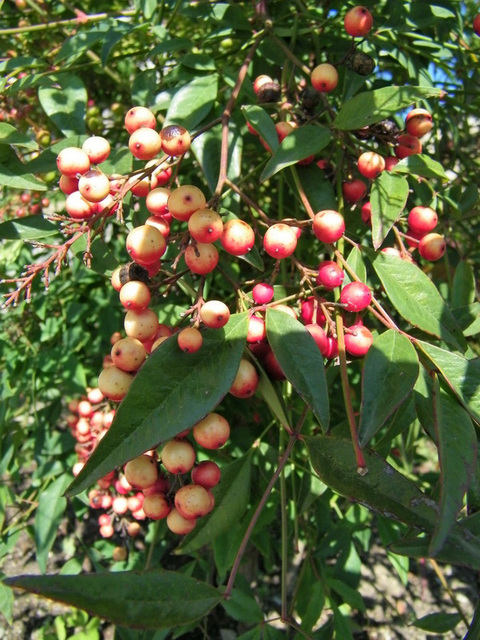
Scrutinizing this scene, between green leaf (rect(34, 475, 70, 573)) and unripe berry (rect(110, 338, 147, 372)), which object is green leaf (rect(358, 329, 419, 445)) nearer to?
unripe berry (rect(110, 338, 147, 372))

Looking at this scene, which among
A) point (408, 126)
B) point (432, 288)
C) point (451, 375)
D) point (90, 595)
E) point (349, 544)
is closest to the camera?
point (90, 595)

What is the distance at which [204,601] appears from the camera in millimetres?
533

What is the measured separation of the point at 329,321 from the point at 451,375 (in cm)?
15

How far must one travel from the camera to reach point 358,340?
640mm

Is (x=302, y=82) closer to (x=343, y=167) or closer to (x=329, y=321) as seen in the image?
(x=343, y=167)

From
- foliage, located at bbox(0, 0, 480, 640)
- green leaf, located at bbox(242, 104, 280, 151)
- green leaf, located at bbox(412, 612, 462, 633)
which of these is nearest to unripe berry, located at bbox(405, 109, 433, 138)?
foliage, located at bbox(0, 0, 480, 640)

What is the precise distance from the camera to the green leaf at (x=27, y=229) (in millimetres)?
802

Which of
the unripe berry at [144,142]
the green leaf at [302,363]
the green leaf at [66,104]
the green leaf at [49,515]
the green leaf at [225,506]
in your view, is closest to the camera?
the green leaf at [302,363]

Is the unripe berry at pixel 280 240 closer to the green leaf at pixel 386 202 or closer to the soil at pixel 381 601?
the green leaf at pixel 386 202

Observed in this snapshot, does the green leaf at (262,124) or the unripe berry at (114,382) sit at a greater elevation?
the green leaf at (262,124)

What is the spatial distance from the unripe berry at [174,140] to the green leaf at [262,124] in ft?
0.39

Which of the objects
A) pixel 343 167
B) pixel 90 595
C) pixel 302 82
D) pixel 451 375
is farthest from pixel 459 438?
pixel 302 82

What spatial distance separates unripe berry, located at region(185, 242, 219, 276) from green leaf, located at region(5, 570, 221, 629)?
310 millimetres

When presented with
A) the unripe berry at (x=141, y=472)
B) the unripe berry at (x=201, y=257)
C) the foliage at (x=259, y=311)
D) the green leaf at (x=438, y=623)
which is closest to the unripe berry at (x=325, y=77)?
the foliage at (x=259, y=311)
